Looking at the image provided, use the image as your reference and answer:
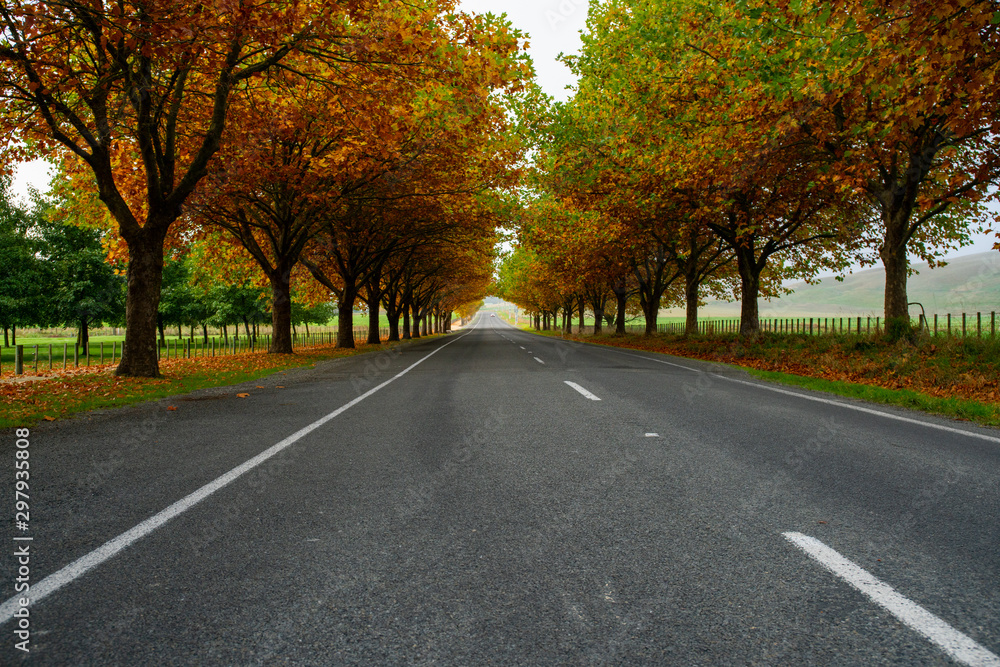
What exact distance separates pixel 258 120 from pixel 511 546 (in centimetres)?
1443

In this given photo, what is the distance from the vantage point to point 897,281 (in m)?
15.0

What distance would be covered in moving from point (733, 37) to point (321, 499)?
14.9 m

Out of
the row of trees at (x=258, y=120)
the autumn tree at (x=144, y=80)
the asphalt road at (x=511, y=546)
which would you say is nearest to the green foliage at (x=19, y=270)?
the row of trees at (x=258, y=120)

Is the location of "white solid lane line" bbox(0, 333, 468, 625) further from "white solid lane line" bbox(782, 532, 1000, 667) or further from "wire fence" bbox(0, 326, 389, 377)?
"wire fence" bbox(0, 326, 389, 377)

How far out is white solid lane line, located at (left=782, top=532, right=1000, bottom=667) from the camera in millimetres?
2082

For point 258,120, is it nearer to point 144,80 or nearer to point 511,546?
point 144,80

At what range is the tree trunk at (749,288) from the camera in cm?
2172

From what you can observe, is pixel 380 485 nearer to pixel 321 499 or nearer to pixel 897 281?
pixel 321 499

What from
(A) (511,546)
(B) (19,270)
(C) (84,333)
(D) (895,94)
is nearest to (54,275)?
(B) (19,270)

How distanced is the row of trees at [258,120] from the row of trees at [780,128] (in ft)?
12.8

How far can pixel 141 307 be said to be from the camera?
1212 cm

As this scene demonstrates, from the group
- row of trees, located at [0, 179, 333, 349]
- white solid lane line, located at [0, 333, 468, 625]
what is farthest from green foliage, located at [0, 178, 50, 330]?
white solid lane line, located at [0, 333, 468, 625]

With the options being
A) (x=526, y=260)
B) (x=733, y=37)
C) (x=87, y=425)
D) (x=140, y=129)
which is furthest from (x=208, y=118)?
(x=526, y=260)

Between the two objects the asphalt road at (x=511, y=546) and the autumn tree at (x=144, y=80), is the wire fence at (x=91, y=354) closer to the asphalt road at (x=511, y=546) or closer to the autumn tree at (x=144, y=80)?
the autumn tree at (x=144, y=80)
